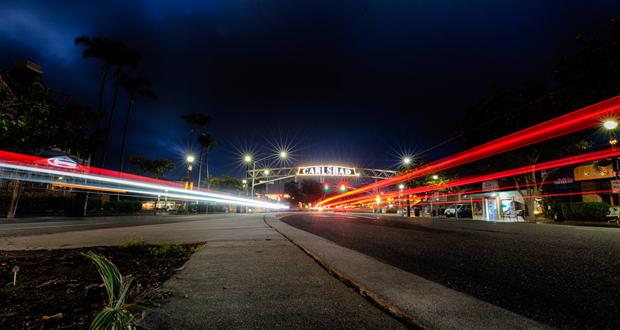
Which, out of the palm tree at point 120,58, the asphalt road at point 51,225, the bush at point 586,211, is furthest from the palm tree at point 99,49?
the bush at point 586,211

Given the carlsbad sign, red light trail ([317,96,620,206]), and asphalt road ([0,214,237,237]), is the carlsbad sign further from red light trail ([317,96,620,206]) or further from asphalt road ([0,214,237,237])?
asphalt road ([0,214,237,237])

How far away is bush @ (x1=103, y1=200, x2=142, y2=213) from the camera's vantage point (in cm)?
2901

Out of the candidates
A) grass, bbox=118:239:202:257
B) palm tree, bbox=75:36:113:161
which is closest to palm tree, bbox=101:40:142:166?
palm tree, bbox=75:36:113:161

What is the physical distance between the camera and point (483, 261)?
5016 millimetres

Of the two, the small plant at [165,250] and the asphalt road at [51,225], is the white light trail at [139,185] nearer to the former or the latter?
the asphalt road at [51,225]

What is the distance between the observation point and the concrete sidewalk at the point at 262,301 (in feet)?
6.55

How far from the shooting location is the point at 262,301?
7.92 ft

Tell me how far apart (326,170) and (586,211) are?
168 feet

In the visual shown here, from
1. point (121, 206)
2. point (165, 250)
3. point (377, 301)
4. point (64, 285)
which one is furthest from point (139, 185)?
point (377, 301)

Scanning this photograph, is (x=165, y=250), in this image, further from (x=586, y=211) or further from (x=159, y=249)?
(x=586, y=211)

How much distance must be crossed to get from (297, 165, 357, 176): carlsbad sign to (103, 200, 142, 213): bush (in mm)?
37897

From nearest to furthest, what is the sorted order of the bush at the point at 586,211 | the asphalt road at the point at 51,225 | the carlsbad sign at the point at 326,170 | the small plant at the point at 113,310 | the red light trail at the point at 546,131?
the small plant at the point at 113,310 → the asphalt road at the point at 51,225 → the red light trail at the point at 546,131 → the bush at the point at 586,211 → the carlsbad sign at the point at 326,170

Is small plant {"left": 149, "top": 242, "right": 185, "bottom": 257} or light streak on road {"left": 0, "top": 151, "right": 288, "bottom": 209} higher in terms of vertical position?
light streak on road {"left": 0, "top": 151, "right": 288, "bottom": 209}

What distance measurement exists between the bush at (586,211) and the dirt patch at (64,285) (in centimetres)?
2483
